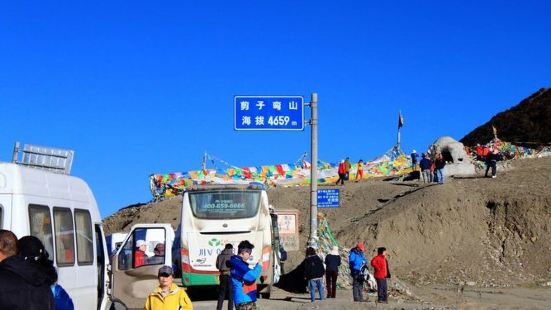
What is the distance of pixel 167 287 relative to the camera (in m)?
8.77

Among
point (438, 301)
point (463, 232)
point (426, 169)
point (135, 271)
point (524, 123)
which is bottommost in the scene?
point (438, 301)

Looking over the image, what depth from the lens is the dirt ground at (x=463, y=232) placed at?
3406cm

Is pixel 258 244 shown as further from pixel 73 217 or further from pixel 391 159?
pixel 391 159

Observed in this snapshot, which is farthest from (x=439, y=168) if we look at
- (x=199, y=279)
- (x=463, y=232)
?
(x=199, y=279)

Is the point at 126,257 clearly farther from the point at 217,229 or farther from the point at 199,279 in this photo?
the point at 217,229

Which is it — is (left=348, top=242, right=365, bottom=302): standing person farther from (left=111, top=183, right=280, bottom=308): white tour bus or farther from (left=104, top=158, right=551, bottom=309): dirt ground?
(left=104, top=158, right=551, bottom=309): dirt ground

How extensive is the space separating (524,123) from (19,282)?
267 ft

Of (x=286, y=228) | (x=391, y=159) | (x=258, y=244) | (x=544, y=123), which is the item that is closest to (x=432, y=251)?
(x=286, y=228)

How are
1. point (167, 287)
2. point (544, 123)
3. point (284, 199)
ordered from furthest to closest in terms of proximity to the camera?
1. point (544, 123)
2. point (284, 199)
3. point (167, 287)

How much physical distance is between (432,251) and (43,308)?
110 feet

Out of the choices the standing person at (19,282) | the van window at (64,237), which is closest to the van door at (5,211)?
the van window at (64,237)

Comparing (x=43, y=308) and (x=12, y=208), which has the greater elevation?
(x=12, y=208)

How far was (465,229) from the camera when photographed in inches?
1565

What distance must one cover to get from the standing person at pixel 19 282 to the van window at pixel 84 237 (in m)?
5.19
